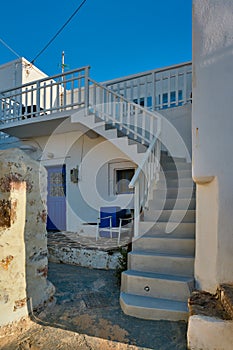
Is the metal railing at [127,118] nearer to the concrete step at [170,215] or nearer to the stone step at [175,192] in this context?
the stone step at [175,192]

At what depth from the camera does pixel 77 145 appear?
6559 mm

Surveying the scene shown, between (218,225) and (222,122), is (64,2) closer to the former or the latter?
(222,122)

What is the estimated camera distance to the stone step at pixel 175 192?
4055 millimetres

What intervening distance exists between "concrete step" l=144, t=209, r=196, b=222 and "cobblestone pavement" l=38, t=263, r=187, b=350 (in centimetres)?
115

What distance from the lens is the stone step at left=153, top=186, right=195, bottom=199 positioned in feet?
13.3

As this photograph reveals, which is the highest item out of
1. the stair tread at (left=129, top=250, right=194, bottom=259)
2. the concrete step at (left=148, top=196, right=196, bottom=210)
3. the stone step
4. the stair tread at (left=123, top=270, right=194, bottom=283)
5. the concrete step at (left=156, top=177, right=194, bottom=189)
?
the concrete step at (left=156, top=177, right=194, bottom=189)

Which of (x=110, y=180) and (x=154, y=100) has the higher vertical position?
(x=154, y=100)

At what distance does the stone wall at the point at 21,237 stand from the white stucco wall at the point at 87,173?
133 inches

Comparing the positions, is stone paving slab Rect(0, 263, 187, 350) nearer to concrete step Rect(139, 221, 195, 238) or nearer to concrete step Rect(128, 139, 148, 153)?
concrete step Rect(139, 221, 195, 238)

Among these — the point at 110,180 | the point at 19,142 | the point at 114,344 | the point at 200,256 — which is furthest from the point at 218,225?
the point at 19,142

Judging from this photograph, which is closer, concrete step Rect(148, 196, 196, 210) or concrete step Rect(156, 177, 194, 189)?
concrete step Rect(148, 196, 196, 210)

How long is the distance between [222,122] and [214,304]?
66.0 inches

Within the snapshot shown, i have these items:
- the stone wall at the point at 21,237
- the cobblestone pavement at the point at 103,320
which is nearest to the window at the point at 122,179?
the cobblestone pavement at the point at 103,320

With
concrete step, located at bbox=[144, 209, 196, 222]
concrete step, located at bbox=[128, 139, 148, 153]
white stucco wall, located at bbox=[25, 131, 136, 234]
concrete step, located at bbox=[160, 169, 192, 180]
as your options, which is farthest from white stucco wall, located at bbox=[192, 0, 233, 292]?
white stucco wall, located at bbox=[25, 131, 136, 234]
